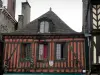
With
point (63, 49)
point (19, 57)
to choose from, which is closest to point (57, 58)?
Answer: point (63, 49)

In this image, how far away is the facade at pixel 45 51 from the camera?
46.6 feet

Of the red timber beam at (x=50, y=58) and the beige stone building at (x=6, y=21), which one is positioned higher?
the beige stone building at (x=6, y=21)

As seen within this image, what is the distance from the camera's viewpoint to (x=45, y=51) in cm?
1469

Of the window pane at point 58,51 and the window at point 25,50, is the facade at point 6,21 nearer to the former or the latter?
the window at point 25,50

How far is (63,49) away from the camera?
14.6 metres

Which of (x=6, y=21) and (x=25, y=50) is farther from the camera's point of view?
(x=6, y=21)

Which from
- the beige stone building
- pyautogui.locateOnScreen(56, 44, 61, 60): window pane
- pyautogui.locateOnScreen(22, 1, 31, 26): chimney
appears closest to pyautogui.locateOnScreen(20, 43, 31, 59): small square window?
pyautogui.locateOnScreen(56, 44, 61, 60): window pane

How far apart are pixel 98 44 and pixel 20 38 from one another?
449 centimetres

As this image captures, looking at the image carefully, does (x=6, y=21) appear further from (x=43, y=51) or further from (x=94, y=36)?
(x=94, y=36)

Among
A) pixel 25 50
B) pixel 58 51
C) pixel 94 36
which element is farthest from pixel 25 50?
pixel 94 36

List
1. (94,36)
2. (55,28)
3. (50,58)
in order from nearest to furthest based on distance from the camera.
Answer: (94,36) < (50,58) < (55,28)

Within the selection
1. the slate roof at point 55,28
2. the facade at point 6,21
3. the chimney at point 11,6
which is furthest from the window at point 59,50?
the chimney at point 11,6

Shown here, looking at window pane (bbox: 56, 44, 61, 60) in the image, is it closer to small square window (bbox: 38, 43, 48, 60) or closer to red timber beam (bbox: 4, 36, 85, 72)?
red timber beam (bbox: 4, 36, 85, 72)

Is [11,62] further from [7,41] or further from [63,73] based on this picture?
[63,73]
